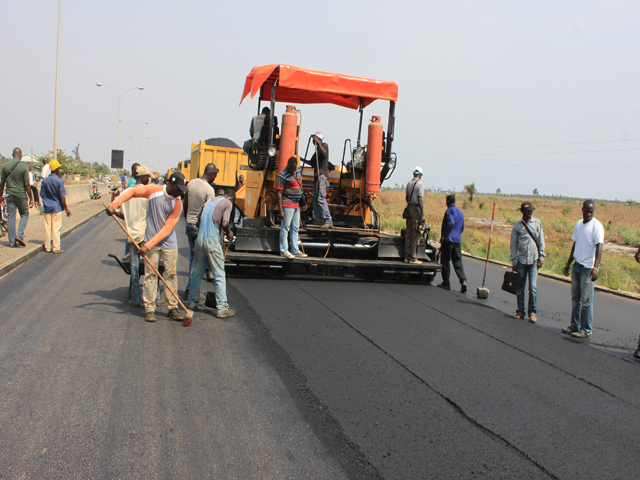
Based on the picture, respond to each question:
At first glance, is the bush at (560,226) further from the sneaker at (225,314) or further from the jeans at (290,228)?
the sneaker at (225,314)

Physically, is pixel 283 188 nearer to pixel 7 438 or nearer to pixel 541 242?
pixel 541 242

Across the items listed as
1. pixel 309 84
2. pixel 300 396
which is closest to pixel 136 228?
pixel 300 396

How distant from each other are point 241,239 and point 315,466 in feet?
19.7

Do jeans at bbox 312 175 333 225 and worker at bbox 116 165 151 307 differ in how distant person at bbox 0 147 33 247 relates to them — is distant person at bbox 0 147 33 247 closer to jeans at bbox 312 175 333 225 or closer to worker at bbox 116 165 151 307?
worker at bbox 116 165 151 307

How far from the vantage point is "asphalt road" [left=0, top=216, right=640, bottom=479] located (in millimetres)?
3174

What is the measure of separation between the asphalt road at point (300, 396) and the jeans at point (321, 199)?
2806 mm

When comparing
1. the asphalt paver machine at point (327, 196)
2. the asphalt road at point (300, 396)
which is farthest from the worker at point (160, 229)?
the asphalt paver machine at point (327, 196)

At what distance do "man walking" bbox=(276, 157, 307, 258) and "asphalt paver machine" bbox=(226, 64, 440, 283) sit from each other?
0.90 ft

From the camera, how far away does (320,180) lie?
935cm

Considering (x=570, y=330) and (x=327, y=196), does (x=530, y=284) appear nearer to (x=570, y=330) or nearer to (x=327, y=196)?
(x=570, y=330)

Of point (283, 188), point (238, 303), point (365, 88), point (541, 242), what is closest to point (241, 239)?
point (283, 188)

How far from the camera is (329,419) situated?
147 inches

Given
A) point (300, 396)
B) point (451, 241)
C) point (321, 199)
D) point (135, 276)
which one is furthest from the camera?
point (451, 241)

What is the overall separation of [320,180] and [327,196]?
987 millimetres
